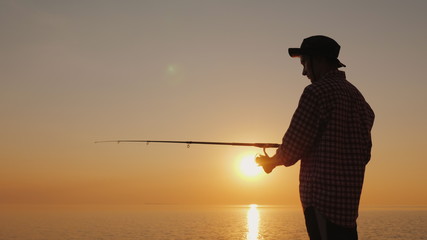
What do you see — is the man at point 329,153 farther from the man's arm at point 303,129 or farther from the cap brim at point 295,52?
the cap brim at point 295,52

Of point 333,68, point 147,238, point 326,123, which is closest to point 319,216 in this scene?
point 326,123

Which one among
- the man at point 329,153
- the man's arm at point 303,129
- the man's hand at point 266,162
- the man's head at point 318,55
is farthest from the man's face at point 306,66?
the man's hand at point 266,162

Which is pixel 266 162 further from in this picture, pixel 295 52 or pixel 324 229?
pixel 295 52

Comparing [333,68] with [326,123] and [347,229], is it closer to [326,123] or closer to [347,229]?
[326,123]

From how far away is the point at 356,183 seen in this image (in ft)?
12.0

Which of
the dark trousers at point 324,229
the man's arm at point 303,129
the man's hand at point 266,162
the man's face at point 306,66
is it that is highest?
the man's face at point 306,66

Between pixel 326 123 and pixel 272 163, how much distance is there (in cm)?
62

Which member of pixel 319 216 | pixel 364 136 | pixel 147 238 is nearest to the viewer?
pixel 319 216

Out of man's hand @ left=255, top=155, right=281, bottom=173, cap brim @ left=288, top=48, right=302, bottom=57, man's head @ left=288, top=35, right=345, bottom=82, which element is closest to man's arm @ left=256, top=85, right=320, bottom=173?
man's hand @ left=255, top=155, right=281, bottom=173

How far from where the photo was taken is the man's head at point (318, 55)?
13.3 feet

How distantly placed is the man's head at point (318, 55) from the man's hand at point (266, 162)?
2.59 feet

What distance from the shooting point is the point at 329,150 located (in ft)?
11.9

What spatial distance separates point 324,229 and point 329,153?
1.87 ft

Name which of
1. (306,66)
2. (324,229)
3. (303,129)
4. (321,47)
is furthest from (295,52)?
(324,229)
